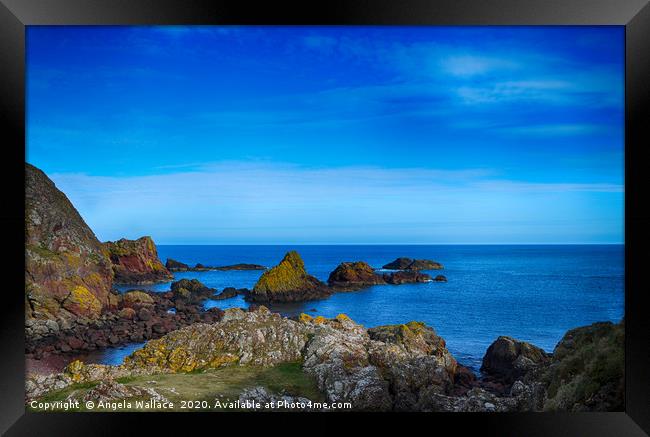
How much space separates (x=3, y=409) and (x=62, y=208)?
2.00 metres

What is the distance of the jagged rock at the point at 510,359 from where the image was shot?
468 centimetres

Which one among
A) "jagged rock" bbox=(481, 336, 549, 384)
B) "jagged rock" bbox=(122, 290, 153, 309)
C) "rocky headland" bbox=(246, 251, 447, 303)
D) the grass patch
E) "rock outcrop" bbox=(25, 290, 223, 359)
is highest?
"rocky headland" bbox=(246, 251, 447, 303)

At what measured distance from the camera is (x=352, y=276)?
563cm

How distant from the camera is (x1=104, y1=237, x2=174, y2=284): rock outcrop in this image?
194 inches

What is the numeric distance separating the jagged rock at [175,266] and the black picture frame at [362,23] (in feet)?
4.83

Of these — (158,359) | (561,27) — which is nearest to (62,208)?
(158,359)

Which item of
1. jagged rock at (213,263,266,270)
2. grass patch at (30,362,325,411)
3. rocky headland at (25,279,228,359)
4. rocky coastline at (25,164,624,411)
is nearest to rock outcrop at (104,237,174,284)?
rocky coastline at (25,164,624,411)

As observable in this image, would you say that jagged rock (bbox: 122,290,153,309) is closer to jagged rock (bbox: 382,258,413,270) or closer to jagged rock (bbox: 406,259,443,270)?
jagged rock (bbox: 382,258,413,270)

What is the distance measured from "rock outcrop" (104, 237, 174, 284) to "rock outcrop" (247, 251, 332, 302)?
122 cm

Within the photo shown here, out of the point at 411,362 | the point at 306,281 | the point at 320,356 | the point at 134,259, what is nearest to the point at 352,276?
the point at 306,281

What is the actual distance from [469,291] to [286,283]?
263 centimetres

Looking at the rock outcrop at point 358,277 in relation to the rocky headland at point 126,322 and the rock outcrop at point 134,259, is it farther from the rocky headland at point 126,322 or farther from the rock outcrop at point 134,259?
the rock outcrop at point 134,259

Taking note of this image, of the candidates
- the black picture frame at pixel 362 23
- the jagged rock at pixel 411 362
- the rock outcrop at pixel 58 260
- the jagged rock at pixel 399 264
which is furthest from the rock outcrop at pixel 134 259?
the jagged rock at pixel 399 264

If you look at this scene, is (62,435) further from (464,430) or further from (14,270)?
(464,430)
